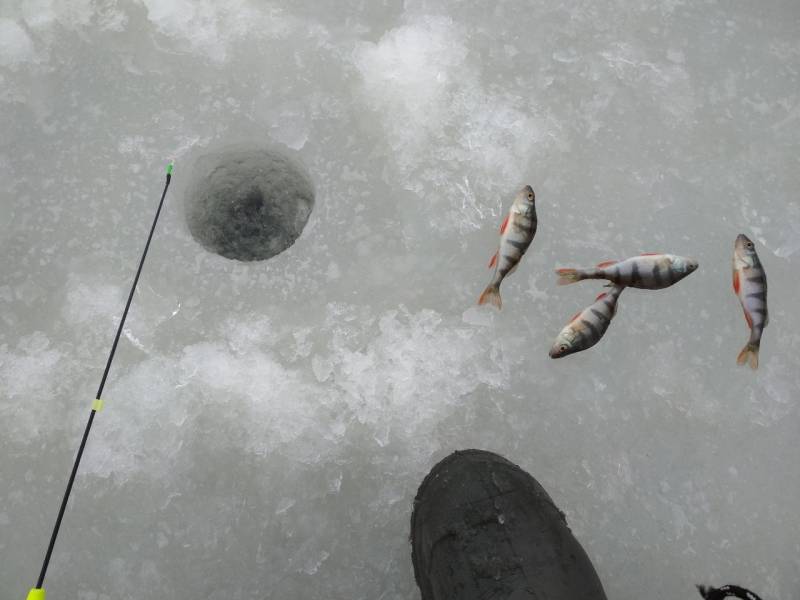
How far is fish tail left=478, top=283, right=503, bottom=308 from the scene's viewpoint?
272 cm

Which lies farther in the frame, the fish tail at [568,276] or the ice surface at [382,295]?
the fish tail at [568,276]

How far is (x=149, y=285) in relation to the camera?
2.85 metres

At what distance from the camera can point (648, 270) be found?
254cm

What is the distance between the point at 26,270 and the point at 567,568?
2.97 m

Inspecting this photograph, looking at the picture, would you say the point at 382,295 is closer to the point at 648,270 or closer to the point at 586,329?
the point at 586,329

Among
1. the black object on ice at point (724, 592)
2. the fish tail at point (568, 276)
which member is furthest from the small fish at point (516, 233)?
the black object on ice at point (724, 592)

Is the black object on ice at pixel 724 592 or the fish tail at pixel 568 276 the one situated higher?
the fish tail at pixel 568 276

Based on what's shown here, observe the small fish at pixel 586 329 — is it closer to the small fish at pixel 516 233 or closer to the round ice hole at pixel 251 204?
the small fish at pixel 516 233

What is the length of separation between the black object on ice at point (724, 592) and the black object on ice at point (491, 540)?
75cm

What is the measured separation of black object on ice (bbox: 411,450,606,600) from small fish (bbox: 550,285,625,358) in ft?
1.95

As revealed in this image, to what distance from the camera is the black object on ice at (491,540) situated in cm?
208

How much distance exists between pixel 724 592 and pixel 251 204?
3166 mm

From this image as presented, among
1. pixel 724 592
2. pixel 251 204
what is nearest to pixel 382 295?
pixel 251 204

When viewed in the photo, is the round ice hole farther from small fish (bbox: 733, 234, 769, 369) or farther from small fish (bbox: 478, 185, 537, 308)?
small fish (bbox: 733, 234, 769, 369)
